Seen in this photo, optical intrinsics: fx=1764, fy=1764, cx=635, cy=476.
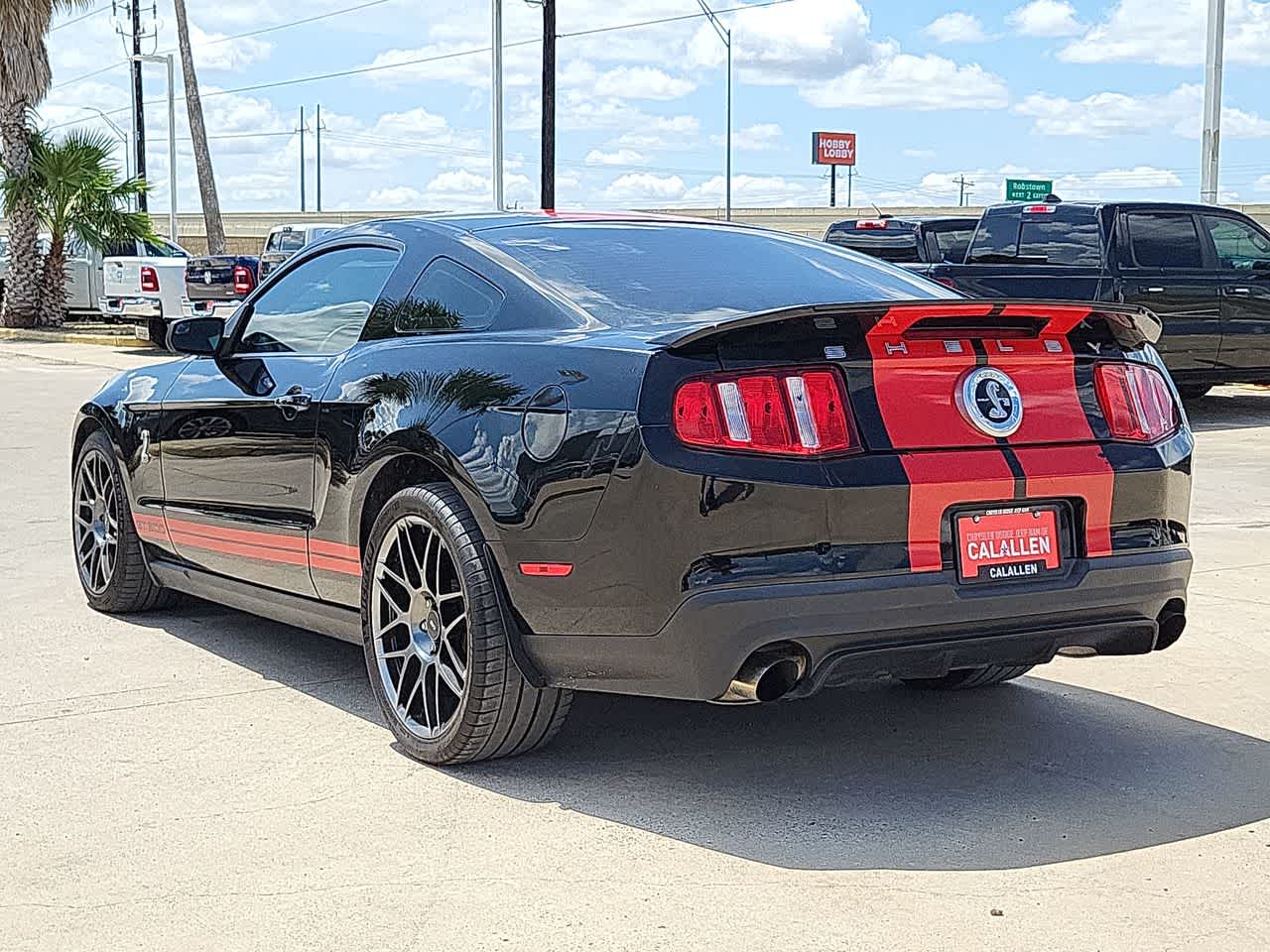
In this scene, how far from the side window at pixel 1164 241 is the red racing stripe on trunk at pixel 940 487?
11.5 metres

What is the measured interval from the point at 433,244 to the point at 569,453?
123 cm

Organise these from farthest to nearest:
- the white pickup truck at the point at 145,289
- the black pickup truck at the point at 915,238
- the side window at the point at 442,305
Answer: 1. the white pickup truck at the point at 145,289
2. the black pickup truck at the point at 915,238
3. the side window at the point at 442,305

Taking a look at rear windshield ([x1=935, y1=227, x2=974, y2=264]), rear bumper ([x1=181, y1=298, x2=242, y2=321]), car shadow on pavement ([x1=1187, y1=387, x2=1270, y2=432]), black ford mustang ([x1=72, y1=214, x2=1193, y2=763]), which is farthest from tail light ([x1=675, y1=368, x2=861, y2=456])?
rear bumper ([x1=181, y1=298, x2=242, y2=321])

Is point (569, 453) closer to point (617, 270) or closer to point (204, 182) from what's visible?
point (617, 270)

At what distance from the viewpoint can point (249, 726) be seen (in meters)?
5.22

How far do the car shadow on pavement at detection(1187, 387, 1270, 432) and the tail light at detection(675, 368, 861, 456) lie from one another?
11.2 meters

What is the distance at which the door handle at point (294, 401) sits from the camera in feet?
17.6

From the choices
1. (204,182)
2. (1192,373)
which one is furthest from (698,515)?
(204,182)

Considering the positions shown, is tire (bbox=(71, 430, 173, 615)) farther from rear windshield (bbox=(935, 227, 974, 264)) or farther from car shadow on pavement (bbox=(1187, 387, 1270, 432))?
rear windshield (bbox=(935, 227, 974, 264))

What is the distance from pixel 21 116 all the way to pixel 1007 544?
98.4ft

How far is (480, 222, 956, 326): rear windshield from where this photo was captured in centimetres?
478

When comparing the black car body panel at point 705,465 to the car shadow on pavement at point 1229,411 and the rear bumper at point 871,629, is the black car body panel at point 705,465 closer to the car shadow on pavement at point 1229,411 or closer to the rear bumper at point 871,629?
the rear bumper at point 871,629

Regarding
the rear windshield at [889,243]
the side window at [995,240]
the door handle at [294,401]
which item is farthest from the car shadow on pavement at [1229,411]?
the door handle at [294,401]

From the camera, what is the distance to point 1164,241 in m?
15.3
